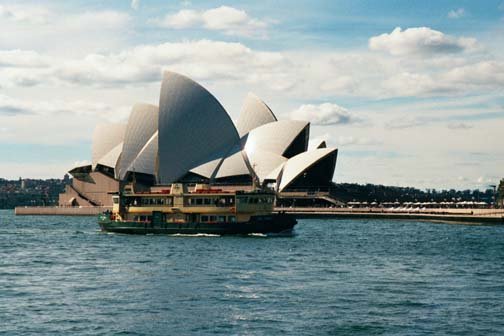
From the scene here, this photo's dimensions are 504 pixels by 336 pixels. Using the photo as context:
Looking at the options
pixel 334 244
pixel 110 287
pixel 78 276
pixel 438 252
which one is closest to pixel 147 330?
pixel 110 287

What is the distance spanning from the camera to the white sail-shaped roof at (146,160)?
11531 cm

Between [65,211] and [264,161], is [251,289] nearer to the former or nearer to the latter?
[264,161]

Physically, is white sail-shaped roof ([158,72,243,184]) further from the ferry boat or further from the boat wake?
the boat wake

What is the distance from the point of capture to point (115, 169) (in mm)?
126625

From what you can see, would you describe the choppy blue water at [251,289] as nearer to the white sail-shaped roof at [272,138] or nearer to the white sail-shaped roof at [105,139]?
the white sail-shaped roof at [272,138]

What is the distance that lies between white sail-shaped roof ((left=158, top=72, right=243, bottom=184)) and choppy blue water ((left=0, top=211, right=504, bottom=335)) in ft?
157

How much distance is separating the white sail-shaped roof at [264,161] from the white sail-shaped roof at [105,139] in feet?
75.4

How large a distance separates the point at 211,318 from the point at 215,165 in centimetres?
8041

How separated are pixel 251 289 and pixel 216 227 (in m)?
28.8

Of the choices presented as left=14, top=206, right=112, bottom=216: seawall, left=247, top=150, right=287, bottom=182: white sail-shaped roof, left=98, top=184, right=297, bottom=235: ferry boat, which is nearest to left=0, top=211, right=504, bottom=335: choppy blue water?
left=98, top=184, right=297, bottom=235: ferry boat

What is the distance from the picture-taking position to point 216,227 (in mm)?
60500

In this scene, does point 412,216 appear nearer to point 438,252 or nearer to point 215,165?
point 215,165

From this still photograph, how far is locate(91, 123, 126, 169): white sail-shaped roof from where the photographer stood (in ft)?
420

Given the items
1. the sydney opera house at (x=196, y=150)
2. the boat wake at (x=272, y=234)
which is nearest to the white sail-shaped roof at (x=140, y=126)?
the sydney opera house at (x=196, y=150)
